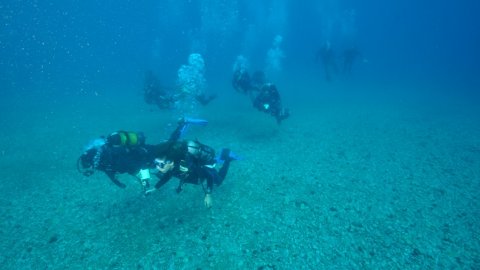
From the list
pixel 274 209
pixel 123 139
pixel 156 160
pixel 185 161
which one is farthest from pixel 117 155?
pixel 274 209

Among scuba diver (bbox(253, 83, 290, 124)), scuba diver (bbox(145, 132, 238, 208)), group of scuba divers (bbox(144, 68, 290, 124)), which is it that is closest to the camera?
scuba diver (bbox(145, 132, 238, 208))

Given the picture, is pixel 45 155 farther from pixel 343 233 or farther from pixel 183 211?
pixel 343 233

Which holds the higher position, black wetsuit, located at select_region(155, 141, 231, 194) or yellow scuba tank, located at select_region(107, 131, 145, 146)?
yellow scuba tank, located at select_region(107, 131, 145, 146)

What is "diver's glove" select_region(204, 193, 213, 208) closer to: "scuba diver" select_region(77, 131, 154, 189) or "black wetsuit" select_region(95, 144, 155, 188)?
"scuba diver" select_region(77, 131, 154, 189)

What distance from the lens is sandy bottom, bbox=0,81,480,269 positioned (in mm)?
5852

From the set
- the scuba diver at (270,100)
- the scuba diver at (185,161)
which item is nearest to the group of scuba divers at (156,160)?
the scuba diver at (185,161)

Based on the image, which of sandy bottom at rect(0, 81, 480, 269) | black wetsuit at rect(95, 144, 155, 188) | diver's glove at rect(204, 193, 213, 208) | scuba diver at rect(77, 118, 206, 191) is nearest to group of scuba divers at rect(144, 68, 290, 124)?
sandy bottom at rect(0, 81, 480, 269)

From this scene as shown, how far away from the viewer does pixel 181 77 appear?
21.3m

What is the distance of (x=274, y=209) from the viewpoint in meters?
7.33

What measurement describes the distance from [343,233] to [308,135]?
306 inches

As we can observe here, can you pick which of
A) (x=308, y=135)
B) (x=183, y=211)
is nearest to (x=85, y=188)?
(x=183, y=211)

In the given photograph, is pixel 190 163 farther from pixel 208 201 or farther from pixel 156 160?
pixel 208 201

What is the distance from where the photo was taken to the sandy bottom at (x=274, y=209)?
19.2ft

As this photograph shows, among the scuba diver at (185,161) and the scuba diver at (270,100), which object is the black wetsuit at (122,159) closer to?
the scuba diver at (185,161)
